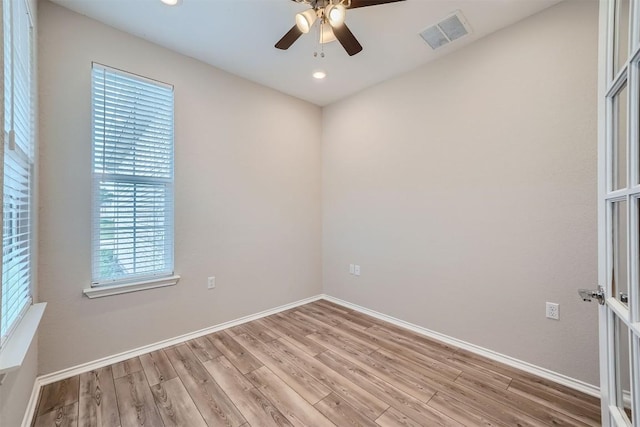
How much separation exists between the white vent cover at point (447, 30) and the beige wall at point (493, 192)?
0.71ft

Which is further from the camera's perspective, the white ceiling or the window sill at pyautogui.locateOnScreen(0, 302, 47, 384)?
the white ceiling

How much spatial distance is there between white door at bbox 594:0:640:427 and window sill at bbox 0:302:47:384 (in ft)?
7.25

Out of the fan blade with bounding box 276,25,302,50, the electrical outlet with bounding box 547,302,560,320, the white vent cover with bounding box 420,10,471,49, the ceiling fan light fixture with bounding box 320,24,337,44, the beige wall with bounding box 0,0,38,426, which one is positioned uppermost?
the white vent cover with bounding box 420,10,471,49

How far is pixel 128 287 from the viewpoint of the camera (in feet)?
7.24

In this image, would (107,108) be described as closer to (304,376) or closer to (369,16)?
(369,16)

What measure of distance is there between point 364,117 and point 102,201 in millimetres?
2784

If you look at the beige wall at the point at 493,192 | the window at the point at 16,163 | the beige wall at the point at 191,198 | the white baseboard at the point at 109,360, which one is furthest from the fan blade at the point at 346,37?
the white baseboard at the point at 109,360

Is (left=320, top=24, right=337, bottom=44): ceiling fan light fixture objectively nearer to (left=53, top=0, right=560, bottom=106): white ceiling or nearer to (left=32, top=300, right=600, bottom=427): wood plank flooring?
(left=53, top=0, right=560, bottom=106): white ceiling

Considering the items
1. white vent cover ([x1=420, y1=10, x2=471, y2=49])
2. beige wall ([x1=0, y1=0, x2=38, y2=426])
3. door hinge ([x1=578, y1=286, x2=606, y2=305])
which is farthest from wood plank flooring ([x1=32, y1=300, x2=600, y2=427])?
white vent cover ([x1=420, y1=10, x2=471, y2=49])

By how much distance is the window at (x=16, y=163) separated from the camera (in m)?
1.20

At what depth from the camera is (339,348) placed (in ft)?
7.77

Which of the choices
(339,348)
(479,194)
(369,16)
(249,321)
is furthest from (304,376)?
(369,16)

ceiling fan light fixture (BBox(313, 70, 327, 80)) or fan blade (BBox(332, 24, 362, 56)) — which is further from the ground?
ceiling fan light fixture (BBox(313, 70, 327, 80))

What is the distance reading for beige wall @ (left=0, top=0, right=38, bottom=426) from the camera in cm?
118
